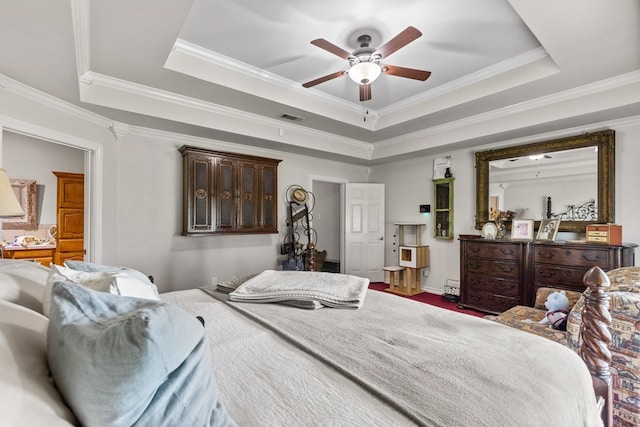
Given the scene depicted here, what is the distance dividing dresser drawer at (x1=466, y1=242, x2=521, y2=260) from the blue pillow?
3.98m

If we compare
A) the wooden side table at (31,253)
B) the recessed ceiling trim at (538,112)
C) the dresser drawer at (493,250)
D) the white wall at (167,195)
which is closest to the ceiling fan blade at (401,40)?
the recessed ceiling trim at (538,112)

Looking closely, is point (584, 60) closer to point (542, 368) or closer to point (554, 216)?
point (554, 216)

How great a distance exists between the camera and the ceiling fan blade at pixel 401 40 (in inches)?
83.1

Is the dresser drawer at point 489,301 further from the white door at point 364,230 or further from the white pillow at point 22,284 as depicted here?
the white pillow at point 22,284

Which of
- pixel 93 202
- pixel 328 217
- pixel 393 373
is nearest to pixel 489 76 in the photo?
pixel 393 373

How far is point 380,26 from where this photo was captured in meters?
2.58

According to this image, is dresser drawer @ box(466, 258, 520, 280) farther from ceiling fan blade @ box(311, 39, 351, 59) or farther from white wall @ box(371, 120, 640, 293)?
ceiling fan blade @ box(311, 39, 351, 59)

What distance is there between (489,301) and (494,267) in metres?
0.44

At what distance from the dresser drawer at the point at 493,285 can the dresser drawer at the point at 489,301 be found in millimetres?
50

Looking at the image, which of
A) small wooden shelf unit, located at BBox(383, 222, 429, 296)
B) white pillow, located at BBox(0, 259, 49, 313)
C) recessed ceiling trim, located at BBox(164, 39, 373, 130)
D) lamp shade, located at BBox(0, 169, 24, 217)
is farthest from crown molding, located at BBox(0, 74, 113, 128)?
small wooden shelf unit, located at BBox(383, 222, 429, 296)

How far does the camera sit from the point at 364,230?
18.6 ft

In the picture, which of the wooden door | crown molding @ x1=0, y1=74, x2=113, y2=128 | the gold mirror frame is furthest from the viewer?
the wooden door

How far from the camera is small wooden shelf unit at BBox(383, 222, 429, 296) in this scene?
498cm

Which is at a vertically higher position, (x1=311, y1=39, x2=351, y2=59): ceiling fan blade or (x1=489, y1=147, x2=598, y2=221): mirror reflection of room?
(x1=311, y1=39, x2=351, y2=59): ceiling fan blade
